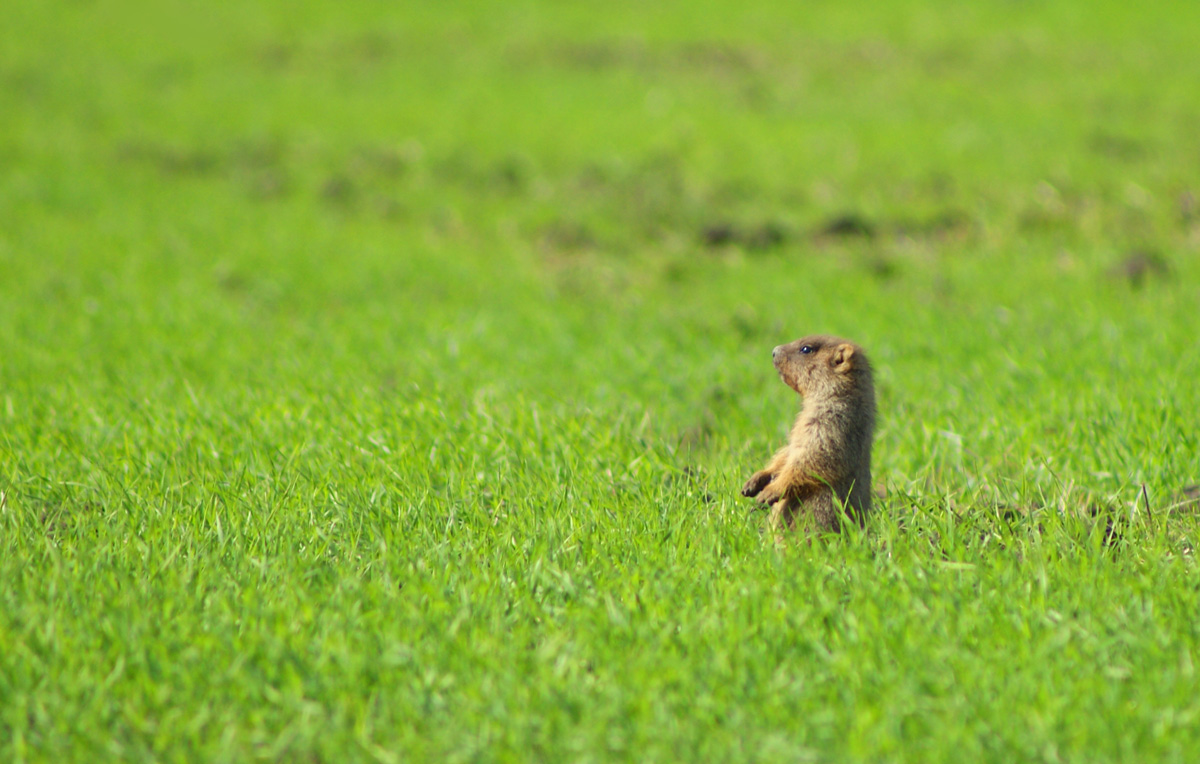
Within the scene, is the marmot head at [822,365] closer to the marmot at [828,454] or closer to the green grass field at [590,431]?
the marmot at [828,454]

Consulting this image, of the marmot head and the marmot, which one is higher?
the marmot head

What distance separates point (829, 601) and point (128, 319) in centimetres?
628

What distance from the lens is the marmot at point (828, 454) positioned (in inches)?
146

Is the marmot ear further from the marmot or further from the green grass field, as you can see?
the green grass field

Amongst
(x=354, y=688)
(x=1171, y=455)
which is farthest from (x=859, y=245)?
(x=354, y=688)

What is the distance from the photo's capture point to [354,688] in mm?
2797

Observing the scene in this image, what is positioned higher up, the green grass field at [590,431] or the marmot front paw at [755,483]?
the marmot front paw at [755,483]

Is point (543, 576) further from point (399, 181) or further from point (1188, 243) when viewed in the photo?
point (399, 181)

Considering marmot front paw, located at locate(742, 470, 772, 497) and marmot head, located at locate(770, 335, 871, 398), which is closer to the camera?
marmot front paw, located at locate(742, 470, 772, 497)

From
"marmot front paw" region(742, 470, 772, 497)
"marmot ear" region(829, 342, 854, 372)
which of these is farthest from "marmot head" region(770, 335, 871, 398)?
"marmot front paw" region(742, 470, 772, 497)

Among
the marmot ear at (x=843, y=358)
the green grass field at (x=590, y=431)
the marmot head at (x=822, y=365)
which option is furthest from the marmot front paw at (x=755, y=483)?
the marmot ear at (x=843, y=358)

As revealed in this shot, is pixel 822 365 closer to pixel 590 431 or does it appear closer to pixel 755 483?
pixel 755 483

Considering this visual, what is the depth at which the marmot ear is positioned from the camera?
3959 millimetres

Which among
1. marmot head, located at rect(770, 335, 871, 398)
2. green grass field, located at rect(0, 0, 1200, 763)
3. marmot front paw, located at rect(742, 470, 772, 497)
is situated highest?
marmot head, located at rect(770, 335, 871, 398)
